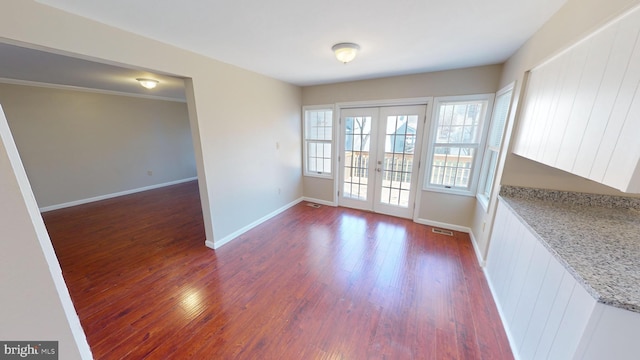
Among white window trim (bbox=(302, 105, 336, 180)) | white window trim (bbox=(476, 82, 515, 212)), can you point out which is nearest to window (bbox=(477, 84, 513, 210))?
white window trim (bbox=(476, 82, 515, 212))

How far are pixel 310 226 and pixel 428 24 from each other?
9.70 feet

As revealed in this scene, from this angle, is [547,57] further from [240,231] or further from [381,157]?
[240,231]

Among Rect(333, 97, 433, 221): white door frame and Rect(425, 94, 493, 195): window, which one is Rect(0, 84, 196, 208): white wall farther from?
Rect(425, 94, 493, 195): window

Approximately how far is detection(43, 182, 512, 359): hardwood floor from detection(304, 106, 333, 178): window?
4.46ft

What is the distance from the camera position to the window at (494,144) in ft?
8.12

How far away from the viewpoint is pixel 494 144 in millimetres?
2697

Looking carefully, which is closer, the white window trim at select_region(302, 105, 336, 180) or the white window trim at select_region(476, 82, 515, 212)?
the white window trim at select_region(476, 82, 515, 212)

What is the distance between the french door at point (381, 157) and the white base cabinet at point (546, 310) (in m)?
1.63

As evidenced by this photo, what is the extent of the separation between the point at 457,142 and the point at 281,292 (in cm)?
315

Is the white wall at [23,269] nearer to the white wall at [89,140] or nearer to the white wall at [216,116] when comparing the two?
the white wall at [216,116]

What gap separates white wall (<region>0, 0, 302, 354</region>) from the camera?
1.43 meters

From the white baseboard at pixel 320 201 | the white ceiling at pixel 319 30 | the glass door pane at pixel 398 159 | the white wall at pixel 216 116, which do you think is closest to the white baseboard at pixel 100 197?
the white ceiling at pixel 319 30

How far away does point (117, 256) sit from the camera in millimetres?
2750

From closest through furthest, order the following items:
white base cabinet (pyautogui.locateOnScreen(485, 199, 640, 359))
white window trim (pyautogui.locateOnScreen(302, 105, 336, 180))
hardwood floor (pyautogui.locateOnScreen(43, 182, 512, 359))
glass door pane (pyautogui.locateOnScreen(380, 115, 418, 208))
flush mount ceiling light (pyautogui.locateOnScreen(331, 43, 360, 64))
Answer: white base cabinet (pyautogui.locateOnScreen(485, 199, 640, 359))
hardwood floor (pyautogui.locateOnScreen(43, 182, 512, 359))
flush mount ceiling light (pyautogui.locateOnScreen(331, 43, 360, 64))
glass door pane (pyautogui.locateOnScreen(380, 115, 418, 208))
white window trim (pyautogui.locateOnScreen(302, 105, 336, 180))
